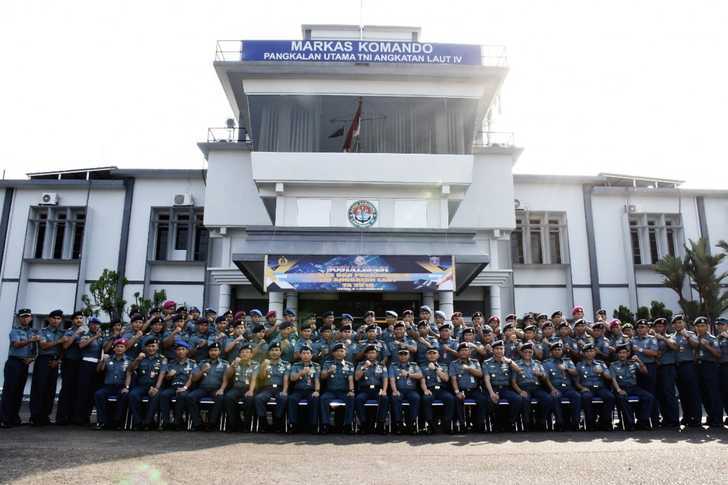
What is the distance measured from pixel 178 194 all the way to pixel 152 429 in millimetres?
12164

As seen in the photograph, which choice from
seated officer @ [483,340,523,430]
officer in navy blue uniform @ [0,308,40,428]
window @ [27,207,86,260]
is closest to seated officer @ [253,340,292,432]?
seated officer @ [483,340,523,430]

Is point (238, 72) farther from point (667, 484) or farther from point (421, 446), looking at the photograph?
point (667, 484)

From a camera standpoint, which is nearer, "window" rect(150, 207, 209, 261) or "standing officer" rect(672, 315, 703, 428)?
"standing officer" rect(672, 315, 703, 428)

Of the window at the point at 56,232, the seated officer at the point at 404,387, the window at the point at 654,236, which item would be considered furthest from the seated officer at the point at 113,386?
the window at the point at 654,236

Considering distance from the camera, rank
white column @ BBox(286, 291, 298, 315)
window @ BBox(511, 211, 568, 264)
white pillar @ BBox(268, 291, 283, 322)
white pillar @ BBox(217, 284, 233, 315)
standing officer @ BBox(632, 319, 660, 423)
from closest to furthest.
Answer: standing officer @ BBox(632, 319, 660, 423) → white pillar @ BBox(268, 291, 283, 322) → white column @ BBox(286, 291, 298, 315) → white pillar @ BBox(217, 284, 233, 315) → window @ BBox(511, 211, 568, 264)

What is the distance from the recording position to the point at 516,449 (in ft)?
21.6

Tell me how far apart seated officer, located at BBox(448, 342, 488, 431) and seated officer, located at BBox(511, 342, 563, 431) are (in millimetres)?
588

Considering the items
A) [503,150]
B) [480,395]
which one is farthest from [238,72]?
[480,395]

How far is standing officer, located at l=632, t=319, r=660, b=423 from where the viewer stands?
882cm

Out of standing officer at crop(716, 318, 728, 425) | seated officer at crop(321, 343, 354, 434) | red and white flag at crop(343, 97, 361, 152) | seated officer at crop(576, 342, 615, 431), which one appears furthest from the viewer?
red and white flag at crop(343, 97, 361, 152)

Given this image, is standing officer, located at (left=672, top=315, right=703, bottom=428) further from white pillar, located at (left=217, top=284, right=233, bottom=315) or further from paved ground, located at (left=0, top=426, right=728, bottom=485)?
white pillar, located at (left=217, top=284, right=233, bottom=315)

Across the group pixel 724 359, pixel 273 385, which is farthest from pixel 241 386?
pixel 724 359

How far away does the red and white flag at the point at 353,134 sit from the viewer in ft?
51.9

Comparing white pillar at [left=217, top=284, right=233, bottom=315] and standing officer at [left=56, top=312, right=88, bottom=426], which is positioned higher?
white pillar at [left=217, top=284, right=233, bottom=315]
